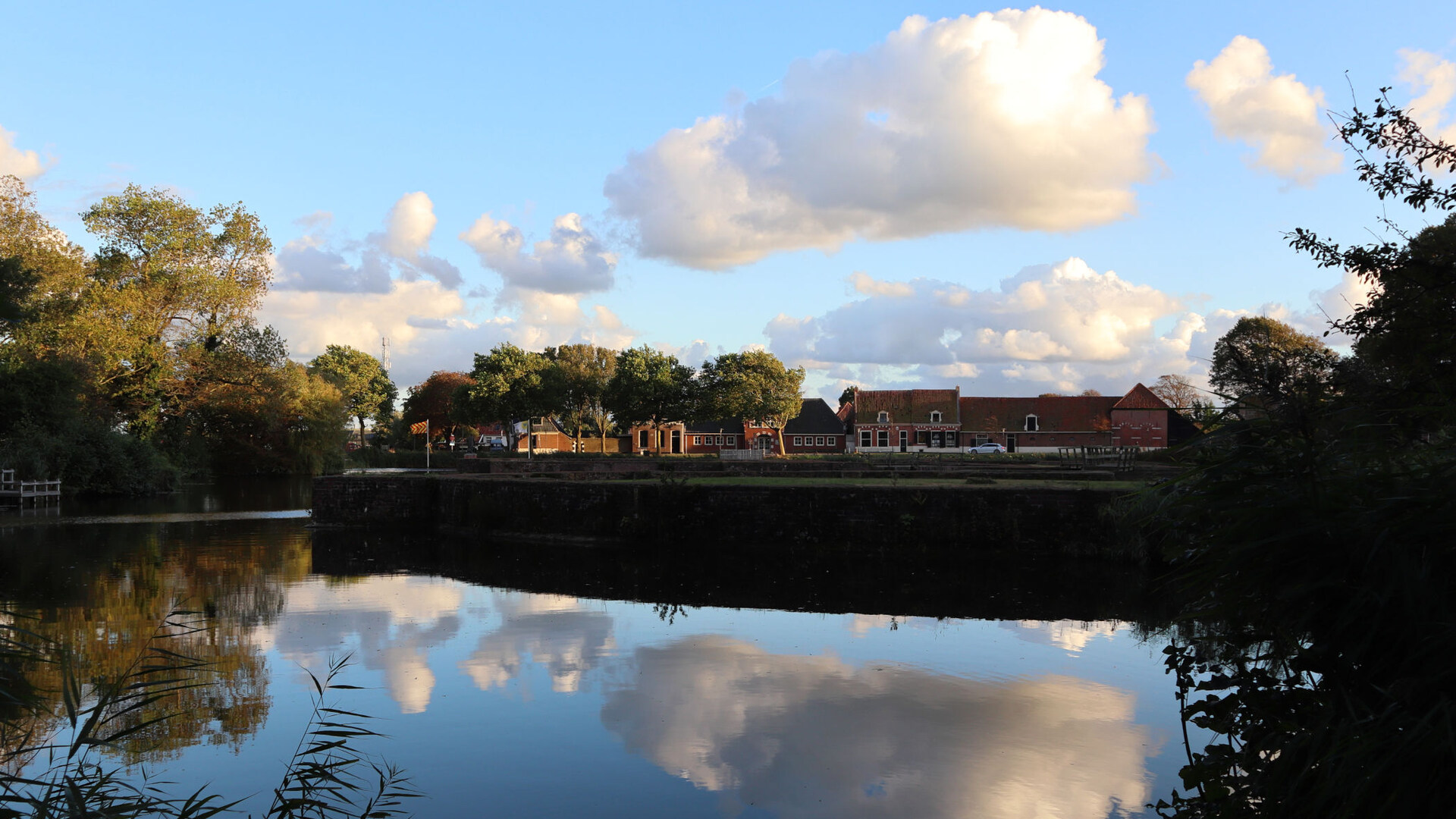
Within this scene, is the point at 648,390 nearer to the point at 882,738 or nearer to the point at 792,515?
the point at 792,515

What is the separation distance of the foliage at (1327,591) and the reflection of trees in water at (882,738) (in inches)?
112

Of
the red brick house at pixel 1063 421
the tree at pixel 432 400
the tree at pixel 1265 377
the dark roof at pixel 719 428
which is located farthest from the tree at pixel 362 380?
the tree at pixel 1265 377

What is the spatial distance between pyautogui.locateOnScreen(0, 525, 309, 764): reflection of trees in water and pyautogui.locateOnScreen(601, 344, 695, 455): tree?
3495 cm

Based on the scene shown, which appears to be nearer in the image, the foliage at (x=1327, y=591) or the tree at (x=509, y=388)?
the foliage at (x=1327, y=591)

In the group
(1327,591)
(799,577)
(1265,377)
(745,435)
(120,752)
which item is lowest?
(799,577)

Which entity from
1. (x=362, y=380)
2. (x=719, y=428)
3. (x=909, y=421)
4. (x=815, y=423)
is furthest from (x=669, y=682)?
A: (x=362, y=380)

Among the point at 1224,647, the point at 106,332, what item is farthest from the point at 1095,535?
the point at 106,332

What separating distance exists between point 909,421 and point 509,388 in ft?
101

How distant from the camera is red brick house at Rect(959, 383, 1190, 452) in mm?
66250

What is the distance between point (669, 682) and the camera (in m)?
9.18

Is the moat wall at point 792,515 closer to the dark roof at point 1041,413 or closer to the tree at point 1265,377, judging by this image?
the tree at point 1265,377

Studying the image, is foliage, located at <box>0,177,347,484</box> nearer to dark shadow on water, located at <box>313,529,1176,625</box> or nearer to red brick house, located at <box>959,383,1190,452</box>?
dark shadow on water, located at <box>313,529,1176,625</box>

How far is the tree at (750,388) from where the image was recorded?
195 ft

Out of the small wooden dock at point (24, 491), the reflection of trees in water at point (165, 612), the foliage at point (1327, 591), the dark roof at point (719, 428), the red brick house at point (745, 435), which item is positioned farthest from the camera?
the dark roof at point (719, 428)
